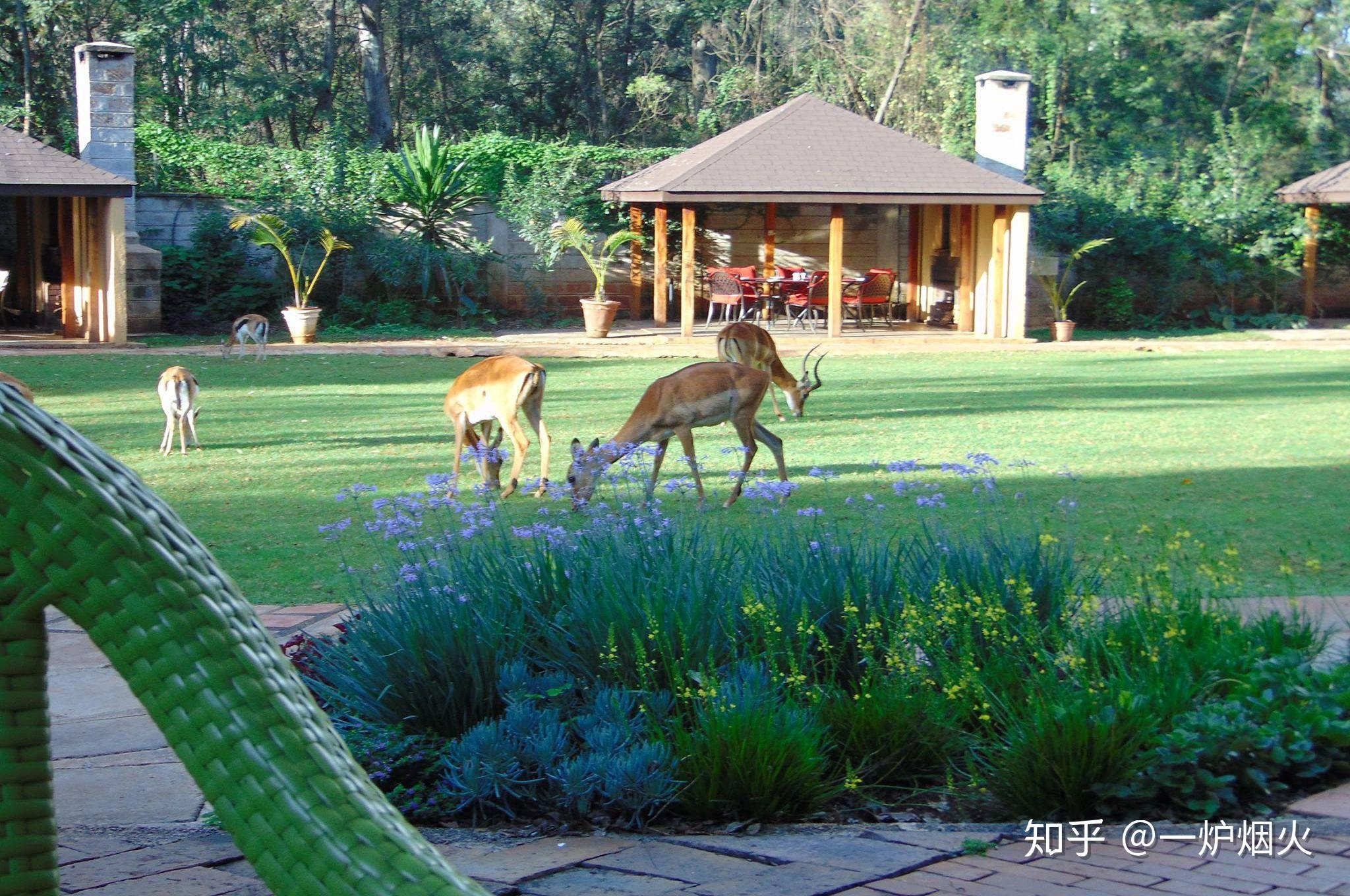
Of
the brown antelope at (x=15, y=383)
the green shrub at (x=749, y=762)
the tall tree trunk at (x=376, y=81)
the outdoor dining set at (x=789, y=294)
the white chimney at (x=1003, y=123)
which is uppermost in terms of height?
the tall tree trunk at (x=376, y=81)

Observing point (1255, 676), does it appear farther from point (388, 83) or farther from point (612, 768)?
point (388, 83)

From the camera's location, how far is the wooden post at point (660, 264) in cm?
2783

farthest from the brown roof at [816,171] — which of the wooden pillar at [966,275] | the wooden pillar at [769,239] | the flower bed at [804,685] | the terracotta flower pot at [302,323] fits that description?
the flower bed at [804,685]

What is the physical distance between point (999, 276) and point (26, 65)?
69.7ft

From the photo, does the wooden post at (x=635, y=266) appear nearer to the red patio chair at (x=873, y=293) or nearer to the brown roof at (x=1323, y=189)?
the red patio chair at (x=873, y=293)

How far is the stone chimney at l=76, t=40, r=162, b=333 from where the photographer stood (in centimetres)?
2538

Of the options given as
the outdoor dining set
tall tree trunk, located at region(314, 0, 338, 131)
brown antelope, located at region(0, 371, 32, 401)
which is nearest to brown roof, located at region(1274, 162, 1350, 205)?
the outdoor dining set

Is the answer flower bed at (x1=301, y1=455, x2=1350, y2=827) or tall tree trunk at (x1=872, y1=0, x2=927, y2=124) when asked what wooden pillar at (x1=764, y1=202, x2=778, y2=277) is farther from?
flower bed at (x1=301, y1=455, x2=1350, y2=827)

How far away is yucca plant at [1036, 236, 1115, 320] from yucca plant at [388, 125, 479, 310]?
12.1 meters

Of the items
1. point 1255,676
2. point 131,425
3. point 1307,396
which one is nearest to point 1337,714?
point 1255,676

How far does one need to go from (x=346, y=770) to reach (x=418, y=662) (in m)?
3.88

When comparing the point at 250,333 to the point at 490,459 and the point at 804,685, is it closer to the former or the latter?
the point at 490,459

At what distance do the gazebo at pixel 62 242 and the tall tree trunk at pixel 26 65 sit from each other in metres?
2.33

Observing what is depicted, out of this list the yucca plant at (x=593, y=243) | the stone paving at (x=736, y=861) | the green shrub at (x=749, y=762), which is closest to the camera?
the stone paving at (x=736, y=861)
